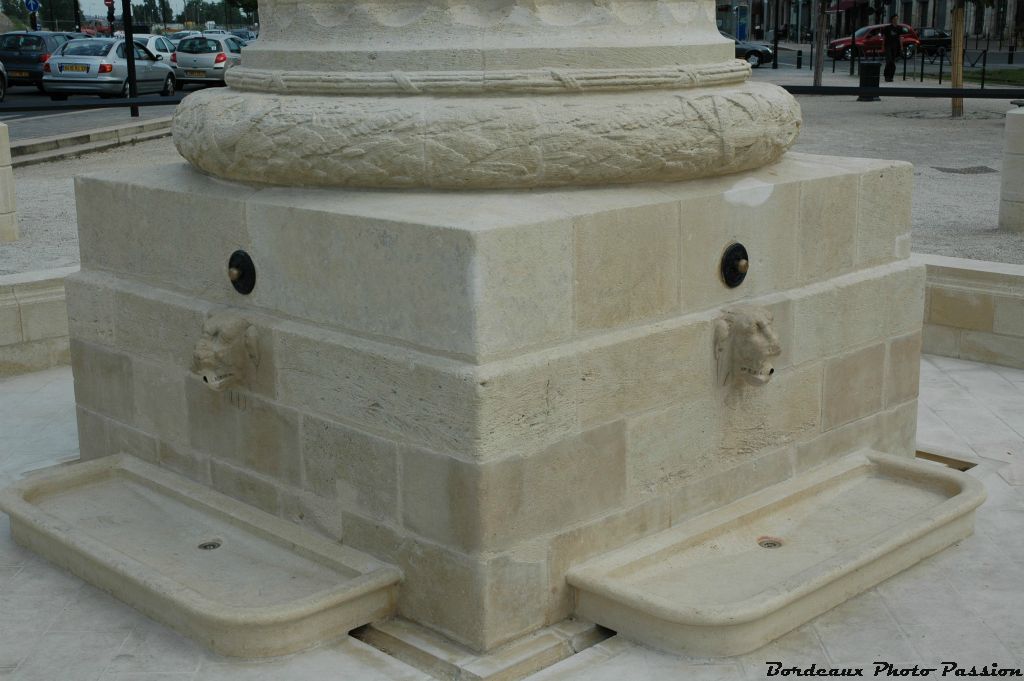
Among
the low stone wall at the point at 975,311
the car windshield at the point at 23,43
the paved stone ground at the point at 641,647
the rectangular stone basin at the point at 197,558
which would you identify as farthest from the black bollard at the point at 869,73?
the rectangular stone basin at the point at 197,558

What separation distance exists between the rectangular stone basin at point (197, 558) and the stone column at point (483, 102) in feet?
4.21

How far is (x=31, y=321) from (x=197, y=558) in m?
3.37

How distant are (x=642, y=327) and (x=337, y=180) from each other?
115 centimetres

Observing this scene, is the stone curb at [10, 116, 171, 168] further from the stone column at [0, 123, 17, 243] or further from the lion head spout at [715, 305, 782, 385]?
the lion head spout at [715, 305, 782, 385]

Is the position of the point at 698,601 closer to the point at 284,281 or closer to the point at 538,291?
the point at 538,291

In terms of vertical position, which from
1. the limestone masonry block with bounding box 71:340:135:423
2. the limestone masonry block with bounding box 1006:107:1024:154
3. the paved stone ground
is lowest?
the paved stone ground

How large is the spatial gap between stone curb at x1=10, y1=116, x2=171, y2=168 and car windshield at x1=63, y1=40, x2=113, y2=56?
7366mm

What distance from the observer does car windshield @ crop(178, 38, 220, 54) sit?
32812 millimetres

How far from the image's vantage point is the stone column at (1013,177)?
33.8 ft

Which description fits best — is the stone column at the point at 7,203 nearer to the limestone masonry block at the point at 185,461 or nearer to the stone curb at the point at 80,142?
the stone curb at the point at 80,142

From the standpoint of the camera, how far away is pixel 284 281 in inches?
175

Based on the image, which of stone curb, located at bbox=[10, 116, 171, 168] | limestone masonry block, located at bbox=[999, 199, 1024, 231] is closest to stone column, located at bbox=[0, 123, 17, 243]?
stone curb, located at bbox=[10, 116, 171, 168]

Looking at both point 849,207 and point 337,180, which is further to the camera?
point 849,207

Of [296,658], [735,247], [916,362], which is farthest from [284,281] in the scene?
[916,362]
